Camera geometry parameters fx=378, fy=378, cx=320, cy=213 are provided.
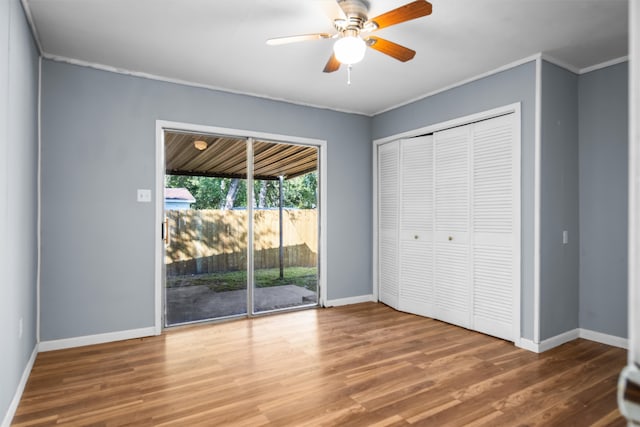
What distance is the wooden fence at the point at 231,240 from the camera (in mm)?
3961

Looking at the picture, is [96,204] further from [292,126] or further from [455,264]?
[455,264]

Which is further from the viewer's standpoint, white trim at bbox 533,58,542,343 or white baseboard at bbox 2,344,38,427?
white trim at bbox 533,58,542,343

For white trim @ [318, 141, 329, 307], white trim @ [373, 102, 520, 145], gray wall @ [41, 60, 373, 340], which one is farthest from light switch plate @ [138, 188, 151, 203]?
white trim @ [373, 102, 520, 145]

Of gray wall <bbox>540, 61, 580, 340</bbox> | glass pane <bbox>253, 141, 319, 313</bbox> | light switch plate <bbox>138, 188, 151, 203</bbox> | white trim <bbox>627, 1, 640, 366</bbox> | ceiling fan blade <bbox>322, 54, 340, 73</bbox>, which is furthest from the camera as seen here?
glass pane <bbox>253, 141, 319, 313</bbox>

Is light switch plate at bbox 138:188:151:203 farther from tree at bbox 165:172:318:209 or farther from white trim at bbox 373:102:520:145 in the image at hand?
white trim at bbox 373:102:520:145

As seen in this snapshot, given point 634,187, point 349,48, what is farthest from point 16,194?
point 634,187

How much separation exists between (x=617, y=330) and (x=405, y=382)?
215 cm

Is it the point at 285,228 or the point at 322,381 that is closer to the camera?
the point at 322,381

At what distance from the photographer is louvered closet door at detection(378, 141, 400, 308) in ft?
15.7

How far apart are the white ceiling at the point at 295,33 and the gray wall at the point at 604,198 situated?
0.99 ft

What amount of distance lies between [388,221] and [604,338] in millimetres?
2474

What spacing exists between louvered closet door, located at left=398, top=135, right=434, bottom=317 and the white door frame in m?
0.96

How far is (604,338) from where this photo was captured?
11.2 ft

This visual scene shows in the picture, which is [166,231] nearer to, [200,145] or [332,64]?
[200,145]
